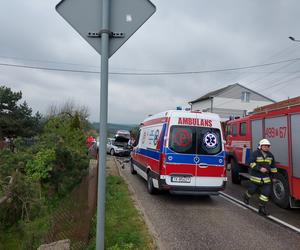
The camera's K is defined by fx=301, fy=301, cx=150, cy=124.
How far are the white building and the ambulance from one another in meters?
42.5

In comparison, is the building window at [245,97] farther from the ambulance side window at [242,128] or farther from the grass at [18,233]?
the grass at [18,233]

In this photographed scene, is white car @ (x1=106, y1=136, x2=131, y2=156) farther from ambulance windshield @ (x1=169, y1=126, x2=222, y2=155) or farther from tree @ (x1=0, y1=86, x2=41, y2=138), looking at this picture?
ambulance windshield @ (x1=169, y1=126, x2=222, y2=155)

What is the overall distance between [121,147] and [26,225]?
2302cm

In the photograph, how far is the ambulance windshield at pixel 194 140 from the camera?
8.12m

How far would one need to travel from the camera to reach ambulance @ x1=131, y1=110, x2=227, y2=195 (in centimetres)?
800

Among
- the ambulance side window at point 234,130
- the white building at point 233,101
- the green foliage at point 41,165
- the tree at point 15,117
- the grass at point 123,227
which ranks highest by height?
the white building at point 233,101

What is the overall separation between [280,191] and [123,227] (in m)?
4.66

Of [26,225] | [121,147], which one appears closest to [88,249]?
[26,225]

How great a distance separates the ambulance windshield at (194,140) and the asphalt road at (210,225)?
1496 mm

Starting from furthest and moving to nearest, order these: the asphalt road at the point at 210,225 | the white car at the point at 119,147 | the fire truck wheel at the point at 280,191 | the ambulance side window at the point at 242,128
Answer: the white car at the point at 119,147
the ambulance side window at the point at 242,128
the fire truck wheel at the point at 280,191
the asphalt road at the point at 210,225

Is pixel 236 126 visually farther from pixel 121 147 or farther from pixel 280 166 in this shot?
pixel 121 147

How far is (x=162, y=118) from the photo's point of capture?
28.6 ft

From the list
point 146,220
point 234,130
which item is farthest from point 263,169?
point 234,130

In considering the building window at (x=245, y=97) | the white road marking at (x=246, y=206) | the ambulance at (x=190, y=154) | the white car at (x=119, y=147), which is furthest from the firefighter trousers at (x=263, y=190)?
the building window at (x=245, y=97)
